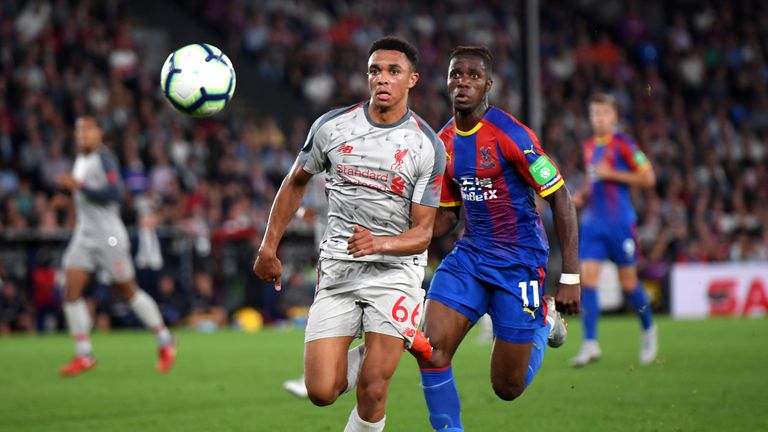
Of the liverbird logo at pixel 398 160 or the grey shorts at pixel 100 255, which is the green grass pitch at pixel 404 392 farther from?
the liverbird logo at pixel 398 160

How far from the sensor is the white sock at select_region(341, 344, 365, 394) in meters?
6.11

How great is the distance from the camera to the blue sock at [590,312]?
11156mm

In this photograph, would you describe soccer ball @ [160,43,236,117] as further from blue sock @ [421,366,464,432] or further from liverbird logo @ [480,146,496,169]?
blue sock @ [421,366,464,432]

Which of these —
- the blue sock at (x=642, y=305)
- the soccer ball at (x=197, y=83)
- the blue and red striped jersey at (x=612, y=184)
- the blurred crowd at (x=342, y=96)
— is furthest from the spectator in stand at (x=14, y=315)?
the soccer ball at (x=197, y=83)

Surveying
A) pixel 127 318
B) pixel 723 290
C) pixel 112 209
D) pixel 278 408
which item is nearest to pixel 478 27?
pixel 723 290

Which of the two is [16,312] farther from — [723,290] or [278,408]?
[723,290]

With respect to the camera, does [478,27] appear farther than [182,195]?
Yes

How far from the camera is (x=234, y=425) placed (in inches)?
301

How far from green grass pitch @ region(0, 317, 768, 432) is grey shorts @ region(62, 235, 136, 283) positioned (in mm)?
1079

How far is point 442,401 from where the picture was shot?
250 inches

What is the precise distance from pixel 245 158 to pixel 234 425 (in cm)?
1350

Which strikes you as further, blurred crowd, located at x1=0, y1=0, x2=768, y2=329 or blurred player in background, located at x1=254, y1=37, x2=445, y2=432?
blurred crowd, located at x1=0, y1=0, x2=768, y2=329

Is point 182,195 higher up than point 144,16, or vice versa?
point 144,16

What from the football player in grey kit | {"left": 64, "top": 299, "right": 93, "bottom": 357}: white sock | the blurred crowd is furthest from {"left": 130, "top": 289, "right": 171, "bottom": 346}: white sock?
the blurred crowd
